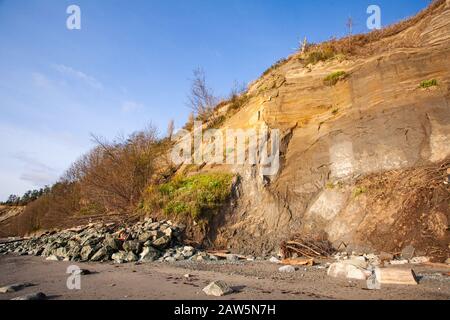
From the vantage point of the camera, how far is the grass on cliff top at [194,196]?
11.3 metres

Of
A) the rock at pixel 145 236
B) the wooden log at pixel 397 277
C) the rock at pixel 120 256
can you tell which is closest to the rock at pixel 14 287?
the rock at pixel 120 256

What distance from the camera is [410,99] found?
34.4 feet

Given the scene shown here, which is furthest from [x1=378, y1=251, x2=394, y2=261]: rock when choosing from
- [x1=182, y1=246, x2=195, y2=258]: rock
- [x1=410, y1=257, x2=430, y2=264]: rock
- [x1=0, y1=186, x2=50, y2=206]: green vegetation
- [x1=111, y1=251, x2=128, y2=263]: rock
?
[x1=0, y1=186, x2=50, y2=206]: green vegetation

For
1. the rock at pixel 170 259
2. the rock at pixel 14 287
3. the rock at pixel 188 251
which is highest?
the rock at pixel 14 287

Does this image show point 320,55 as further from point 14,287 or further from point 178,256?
point 14,287

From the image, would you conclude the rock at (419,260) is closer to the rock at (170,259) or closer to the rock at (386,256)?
the rock at (386,256)

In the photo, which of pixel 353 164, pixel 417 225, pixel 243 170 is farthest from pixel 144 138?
pixel 417 225

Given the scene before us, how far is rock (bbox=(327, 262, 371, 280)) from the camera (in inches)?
212

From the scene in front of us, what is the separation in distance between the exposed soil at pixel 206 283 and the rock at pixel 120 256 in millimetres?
1010

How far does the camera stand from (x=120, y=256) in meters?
8.68

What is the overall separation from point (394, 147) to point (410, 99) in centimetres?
215

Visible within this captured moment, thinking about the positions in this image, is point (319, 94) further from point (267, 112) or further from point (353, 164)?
point (353, 164)

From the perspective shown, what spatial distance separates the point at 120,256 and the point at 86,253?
114cm

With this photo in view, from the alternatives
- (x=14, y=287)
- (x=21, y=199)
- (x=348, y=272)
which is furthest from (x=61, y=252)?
(x=21, y=199)
